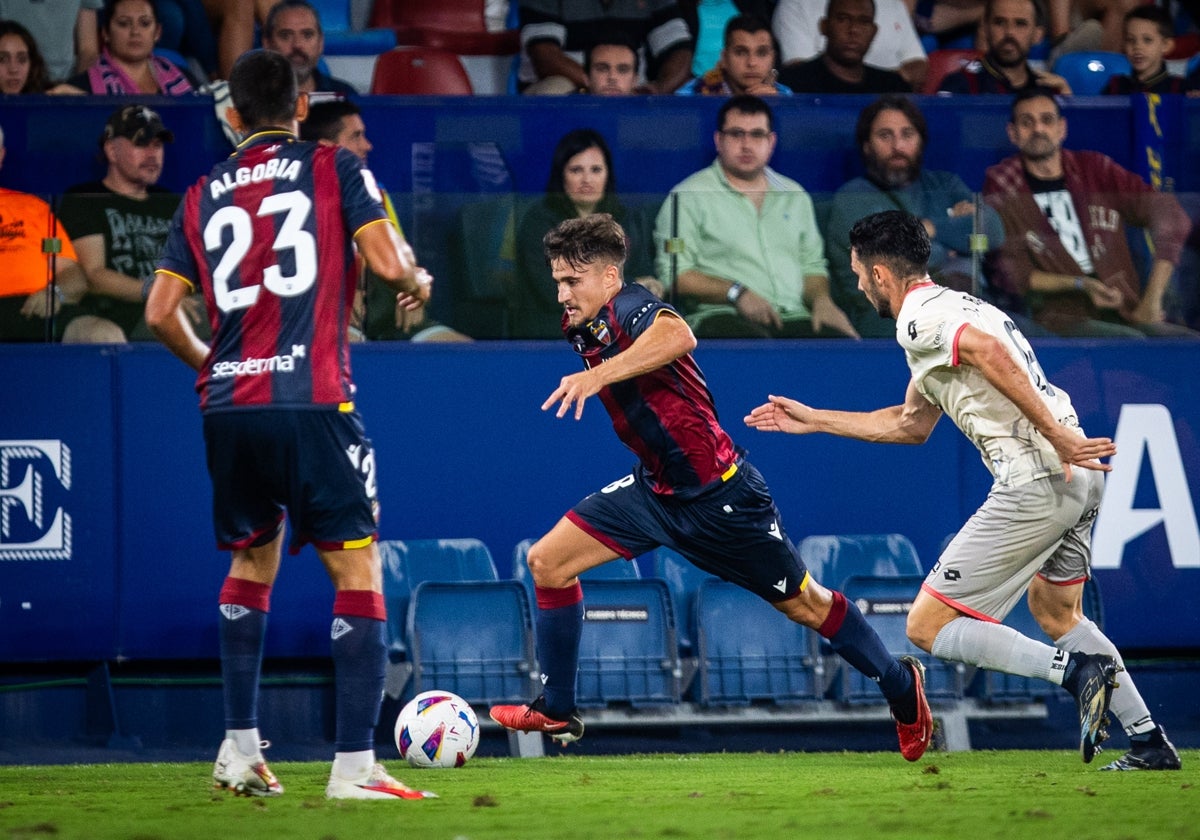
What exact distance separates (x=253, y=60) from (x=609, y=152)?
4.58m

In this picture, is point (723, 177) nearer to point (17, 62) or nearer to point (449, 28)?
point (449, 28)

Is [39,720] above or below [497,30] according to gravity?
below

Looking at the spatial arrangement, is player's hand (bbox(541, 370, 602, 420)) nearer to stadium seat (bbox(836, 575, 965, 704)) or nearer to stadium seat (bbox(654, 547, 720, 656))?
stadium seat (bbox(654, 547, 720, 656))

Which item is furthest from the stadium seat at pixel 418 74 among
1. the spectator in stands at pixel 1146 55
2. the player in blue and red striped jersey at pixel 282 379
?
the player in blue and red striped jersey at pixel 282 379

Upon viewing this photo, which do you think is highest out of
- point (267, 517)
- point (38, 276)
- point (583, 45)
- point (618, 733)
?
point (583, 45)

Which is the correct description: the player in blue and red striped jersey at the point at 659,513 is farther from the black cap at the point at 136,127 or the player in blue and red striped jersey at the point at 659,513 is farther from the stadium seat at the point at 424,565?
the black cap at the point at 136,127

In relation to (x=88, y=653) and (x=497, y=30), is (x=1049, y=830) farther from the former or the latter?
(x=497, y=30)

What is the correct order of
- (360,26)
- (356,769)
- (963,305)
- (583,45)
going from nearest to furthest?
(356,769) < (963,305) < (583,45) < (360,26)

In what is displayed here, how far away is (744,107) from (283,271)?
514 cm

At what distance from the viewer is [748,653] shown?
860 cm

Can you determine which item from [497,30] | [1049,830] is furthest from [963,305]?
[497,30]

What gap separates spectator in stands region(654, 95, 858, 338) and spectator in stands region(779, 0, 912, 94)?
2403 millimetres

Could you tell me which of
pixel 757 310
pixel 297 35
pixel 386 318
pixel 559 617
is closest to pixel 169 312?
pixel 559 617

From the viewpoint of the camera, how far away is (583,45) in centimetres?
1143
